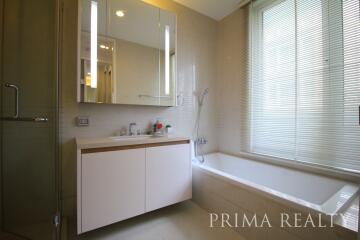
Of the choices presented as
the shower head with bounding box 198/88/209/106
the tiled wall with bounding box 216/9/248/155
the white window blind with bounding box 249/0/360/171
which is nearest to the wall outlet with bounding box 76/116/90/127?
the shower head with bounding box 198/88/209/106

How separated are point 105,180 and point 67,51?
1.24 m

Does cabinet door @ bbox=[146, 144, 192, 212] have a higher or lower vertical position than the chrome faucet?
lower

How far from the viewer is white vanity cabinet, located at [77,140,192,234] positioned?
1.31 metres

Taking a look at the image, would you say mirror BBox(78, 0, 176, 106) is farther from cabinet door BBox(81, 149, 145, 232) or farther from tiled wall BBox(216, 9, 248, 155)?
tiled wall BBox(216, 9, 248, 155)

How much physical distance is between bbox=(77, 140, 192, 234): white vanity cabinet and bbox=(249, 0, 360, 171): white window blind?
1093 millimetres

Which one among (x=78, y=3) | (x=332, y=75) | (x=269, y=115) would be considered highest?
(x=78, y=3)

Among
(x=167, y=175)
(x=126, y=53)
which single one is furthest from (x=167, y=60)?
(x=167, y=175)

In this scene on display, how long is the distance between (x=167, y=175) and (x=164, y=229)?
0.47 m

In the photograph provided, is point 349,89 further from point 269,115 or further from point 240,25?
point 240,25

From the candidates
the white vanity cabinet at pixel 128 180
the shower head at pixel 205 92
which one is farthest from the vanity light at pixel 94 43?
the shower head at pixel 205 92

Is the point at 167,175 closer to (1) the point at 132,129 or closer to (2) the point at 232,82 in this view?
(1) the point at 132,129

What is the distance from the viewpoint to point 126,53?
72.3 inches

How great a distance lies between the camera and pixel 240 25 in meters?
2.31

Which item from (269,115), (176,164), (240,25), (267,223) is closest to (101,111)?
(176,164)
